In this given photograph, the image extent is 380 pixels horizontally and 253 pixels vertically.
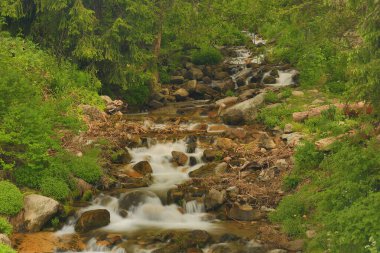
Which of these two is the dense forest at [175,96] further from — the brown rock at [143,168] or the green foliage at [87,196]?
the brown rock at [143,168]

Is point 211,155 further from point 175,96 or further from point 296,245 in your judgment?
point 175,96

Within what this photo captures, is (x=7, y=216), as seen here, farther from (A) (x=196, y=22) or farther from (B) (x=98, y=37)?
(A) (x=196, y=22)

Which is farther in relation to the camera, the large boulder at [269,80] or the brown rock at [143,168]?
the large boulder at [269,80]

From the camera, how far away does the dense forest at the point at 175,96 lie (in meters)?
9.12

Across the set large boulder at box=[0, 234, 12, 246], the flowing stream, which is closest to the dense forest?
large boulder at box=[0, 234, 12, 246]

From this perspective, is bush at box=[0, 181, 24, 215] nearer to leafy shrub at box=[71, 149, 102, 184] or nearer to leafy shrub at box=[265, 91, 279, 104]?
leafy shrub at box=[71, 149, 102, 184]

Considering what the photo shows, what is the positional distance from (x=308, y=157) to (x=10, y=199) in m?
8.21

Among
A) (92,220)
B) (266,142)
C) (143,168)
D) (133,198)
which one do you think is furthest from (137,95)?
(92,220)

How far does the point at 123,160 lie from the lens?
52.6 feet

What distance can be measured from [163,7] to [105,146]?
33.6ft

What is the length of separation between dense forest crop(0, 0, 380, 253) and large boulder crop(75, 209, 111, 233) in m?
0.57

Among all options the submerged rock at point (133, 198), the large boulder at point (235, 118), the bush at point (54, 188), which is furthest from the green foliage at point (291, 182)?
the large boulder at point (235, 118)

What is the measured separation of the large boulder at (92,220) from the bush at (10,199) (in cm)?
156

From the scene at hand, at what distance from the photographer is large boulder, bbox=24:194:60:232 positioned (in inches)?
456
